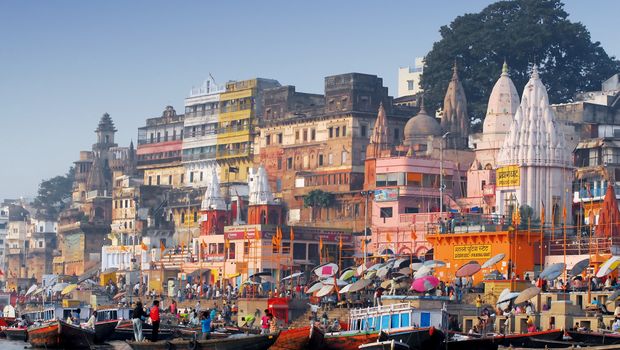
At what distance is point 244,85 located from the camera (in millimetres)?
89688

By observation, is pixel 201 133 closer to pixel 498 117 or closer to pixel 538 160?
pixel 498 117

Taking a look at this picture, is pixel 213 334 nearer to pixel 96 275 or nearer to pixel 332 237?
pixel 332 237

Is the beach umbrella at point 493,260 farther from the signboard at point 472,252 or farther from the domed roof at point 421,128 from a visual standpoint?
the domed roof at point 421,128

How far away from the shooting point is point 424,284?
1832 inches

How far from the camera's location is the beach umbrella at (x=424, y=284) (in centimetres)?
4635

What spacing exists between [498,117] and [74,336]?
31.3 meters

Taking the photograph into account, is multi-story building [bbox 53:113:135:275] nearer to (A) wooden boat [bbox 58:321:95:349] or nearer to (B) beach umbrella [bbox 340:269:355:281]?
(B) beach umbrella [bbox 340:269:355:281]

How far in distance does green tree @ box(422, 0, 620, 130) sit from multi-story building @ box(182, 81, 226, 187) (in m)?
14.0

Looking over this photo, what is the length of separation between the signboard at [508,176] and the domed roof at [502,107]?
843cm

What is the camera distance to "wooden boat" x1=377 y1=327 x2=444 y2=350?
36.1 m

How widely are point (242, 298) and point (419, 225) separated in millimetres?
11659

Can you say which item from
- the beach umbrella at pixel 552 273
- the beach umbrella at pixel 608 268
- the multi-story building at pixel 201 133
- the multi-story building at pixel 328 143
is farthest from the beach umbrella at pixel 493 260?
the multi-story building at pixel 201 133

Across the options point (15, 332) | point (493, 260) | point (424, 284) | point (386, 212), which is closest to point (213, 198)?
point (386, 212)

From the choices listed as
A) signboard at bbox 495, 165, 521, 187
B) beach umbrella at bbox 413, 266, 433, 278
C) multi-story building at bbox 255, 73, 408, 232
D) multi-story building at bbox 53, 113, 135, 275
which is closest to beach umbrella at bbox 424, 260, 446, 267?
beach umbrella at bbox 413, 266, 433, 278
